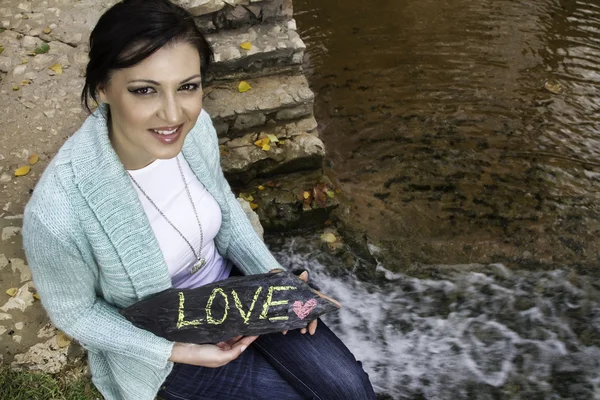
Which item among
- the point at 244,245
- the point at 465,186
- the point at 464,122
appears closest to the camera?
the point at 244,245

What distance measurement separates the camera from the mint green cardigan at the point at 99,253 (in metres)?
1.68

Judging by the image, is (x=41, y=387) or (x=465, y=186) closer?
(x=41, y=387)

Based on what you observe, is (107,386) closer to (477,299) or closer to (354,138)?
(477,299)

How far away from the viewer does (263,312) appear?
6.48 ft

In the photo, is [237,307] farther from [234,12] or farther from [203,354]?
[234,12]

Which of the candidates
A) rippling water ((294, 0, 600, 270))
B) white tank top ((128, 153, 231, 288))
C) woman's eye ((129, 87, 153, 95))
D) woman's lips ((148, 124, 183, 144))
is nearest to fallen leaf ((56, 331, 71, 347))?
white tank top ((128, 153, 231, 288))

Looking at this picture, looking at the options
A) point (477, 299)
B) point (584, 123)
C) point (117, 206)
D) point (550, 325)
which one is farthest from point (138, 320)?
point (584, 123)

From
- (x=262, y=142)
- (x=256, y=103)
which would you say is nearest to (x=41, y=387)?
(x=262, y=142)

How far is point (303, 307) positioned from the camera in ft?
6.64

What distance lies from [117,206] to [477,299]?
2461 mm

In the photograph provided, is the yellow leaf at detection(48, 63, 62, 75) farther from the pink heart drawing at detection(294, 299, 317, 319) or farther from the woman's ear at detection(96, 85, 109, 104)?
the pink heart drawing at detection(294, 299, 317, 319)

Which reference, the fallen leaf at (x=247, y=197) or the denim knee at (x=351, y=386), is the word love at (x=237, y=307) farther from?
the fallen leaf at (x=247, y=197)

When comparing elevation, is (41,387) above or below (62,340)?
below

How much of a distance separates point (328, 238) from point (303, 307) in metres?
1.64
